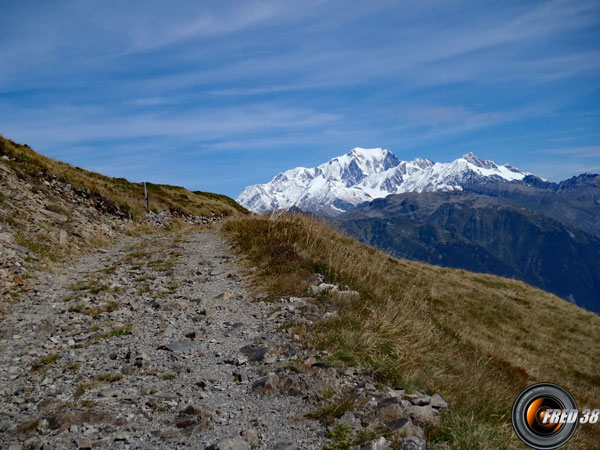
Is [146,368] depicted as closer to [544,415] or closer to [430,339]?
[430,339]

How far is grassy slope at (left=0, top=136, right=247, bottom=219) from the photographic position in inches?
991

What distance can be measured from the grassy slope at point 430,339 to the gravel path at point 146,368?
1.55 m

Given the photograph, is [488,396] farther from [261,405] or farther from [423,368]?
[261,405]

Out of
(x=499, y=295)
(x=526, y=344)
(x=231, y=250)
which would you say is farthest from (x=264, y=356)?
(x=499, y=295)

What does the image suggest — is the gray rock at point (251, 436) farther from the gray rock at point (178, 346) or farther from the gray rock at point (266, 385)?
the gray rock at point (178, 346)

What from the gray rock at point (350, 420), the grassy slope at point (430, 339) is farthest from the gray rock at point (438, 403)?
the gray rock at point (350, 420)

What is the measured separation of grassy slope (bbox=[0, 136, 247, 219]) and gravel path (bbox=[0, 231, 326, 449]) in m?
15.3

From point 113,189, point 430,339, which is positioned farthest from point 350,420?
point 113,189

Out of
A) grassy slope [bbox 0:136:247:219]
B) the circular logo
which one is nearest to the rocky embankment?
the circular logo

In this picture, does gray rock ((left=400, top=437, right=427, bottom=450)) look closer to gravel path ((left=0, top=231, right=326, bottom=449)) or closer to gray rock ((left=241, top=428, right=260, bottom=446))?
gravel path ((left=0, top=231, right=326, bottom=449))

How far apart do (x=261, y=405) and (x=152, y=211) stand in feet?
106

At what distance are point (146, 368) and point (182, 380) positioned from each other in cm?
99

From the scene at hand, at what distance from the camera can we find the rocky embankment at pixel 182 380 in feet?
17.8

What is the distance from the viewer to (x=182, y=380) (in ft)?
23.6
